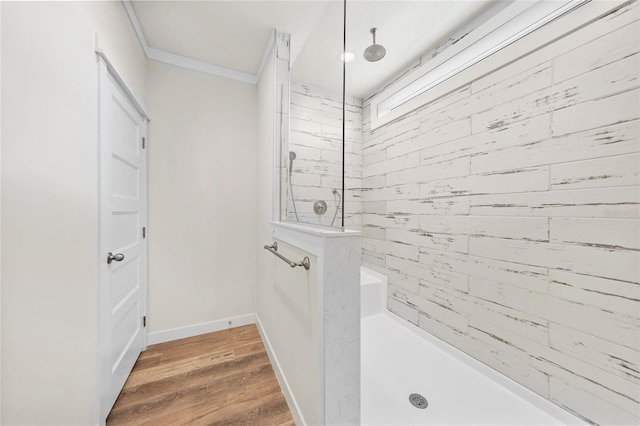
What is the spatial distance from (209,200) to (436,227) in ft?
6.96

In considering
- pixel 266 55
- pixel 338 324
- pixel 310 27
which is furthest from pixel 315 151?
pixel 266 55

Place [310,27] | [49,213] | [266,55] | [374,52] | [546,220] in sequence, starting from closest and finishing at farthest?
[49,213]
[546,220]
[310,27]
[374,52]
[266,55]

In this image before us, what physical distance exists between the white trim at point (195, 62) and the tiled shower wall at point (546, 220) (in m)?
1.59

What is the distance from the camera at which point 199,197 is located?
215cm

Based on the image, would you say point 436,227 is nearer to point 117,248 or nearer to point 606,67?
point 606,67

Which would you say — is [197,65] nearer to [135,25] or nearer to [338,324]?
[135,25]

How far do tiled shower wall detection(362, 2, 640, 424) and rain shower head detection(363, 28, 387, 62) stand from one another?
0.59 metres

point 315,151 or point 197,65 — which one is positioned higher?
point 197,65

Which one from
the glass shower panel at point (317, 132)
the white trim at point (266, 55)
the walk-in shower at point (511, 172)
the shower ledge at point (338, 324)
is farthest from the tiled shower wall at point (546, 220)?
the white trim at point (266, 55)

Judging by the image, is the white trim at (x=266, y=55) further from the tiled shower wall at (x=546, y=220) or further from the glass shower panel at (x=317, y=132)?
the tiled shower wall at (x=546, y=220)

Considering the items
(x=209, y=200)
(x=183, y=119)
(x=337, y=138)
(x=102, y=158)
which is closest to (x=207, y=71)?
(x=183, y=119)

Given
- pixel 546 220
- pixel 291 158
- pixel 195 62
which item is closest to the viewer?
pixel 546 220

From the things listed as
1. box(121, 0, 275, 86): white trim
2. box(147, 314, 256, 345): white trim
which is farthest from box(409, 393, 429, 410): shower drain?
box(121, 0, 275, 86): white trim

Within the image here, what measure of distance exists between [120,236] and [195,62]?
1.71 metres
